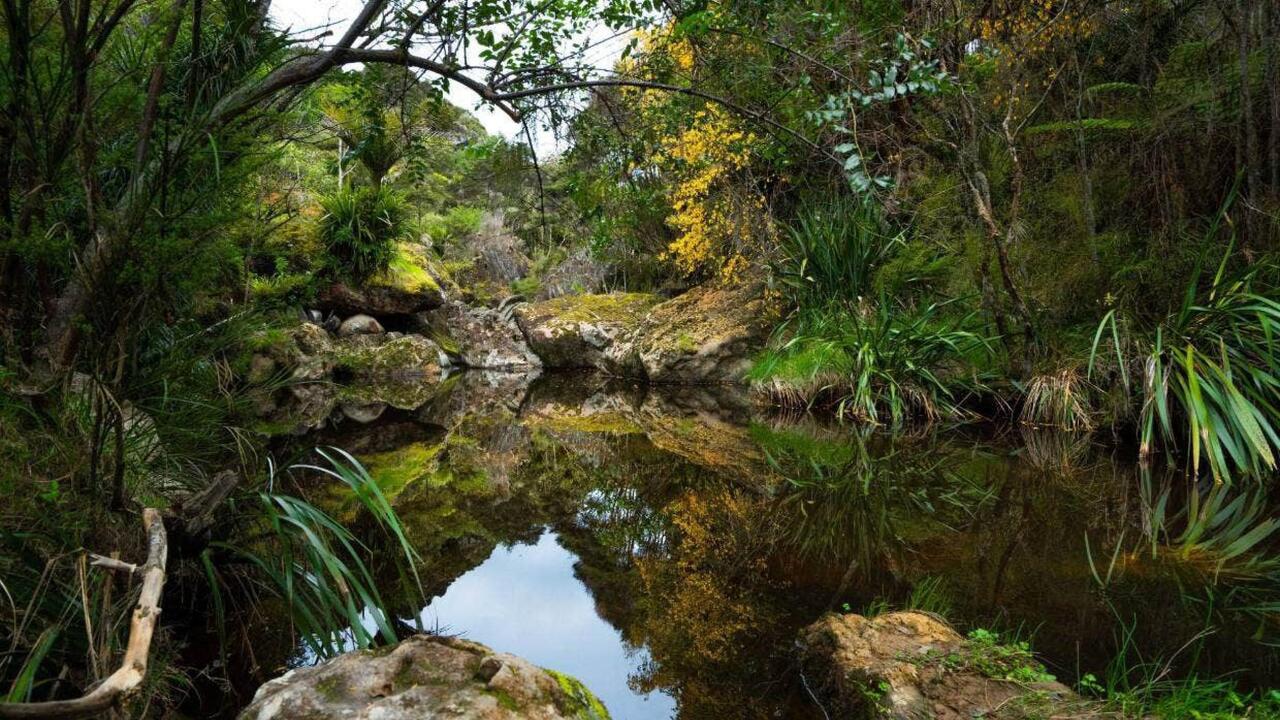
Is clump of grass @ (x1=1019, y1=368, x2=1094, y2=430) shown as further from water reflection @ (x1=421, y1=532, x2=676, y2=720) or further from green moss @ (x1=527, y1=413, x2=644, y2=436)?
water reflection @ (x1=421, y1=532, x2=676, y2=720)

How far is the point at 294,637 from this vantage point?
7.72 feet

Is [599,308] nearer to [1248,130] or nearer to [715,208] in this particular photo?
[715,208]

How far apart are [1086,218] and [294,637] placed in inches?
285

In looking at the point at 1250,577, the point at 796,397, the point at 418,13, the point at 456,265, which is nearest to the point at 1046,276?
the point at 796,397

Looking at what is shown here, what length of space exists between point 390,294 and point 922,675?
10918mm

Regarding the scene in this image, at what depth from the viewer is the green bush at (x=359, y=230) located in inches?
419

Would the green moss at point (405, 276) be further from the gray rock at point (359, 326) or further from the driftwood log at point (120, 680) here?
the driftwood log at point (120, 680)

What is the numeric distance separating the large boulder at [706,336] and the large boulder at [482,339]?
12.0 feet

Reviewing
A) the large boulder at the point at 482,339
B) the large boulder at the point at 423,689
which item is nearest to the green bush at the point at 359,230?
the large boulder at the point at 482,339

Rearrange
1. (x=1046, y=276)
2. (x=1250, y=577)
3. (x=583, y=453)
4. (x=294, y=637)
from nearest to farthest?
(x=294, y=637)
(x=1250, y=577)
(x=583, y=453)
(x=1046, y=276)

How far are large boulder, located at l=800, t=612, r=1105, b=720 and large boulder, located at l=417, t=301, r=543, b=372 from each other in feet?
40.3

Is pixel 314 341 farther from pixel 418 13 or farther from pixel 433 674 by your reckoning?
pixel 433 674

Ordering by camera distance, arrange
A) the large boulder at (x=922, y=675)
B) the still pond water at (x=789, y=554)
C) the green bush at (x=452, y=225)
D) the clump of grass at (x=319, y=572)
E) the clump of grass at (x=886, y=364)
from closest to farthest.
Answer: the large boulder at (x=922, y=675) → the clump of grass at (x=319, y=572) → the still pond water at (x=789, y=554) → the clump of grass at (x=886, y=364) → the green bush at (x=452, y=225)

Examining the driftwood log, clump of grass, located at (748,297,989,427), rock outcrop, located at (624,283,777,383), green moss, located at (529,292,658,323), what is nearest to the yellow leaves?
rock outcrop, located at (624,283,777,383)
